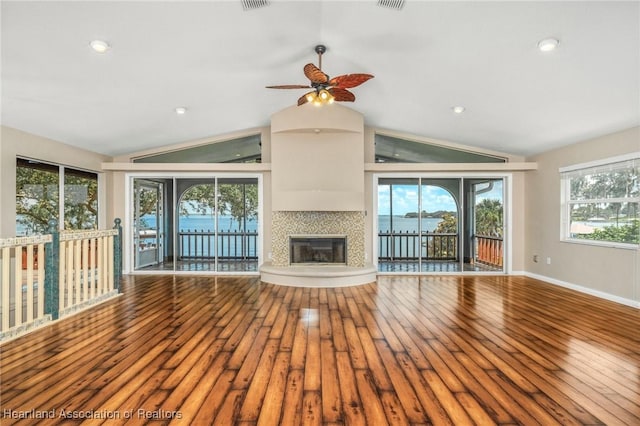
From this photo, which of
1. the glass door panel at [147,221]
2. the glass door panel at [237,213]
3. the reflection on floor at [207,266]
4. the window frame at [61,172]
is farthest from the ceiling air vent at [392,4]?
the glass door panel at [147,221]

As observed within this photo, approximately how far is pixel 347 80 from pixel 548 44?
1983 millimetres

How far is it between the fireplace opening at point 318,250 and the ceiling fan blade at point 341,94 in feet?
9.64

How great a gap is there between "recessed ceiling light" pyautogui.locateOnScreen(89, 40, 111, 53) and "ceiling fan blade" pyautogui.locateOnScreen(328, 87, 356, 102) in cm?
236

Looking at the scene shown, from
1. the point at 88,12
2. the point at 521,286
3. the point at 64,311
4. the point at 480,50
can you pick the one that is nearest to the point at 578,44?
the point at 480,50

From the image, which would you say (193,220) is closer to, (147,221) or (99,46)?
(147,221)

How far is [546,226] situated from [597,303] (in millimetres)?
1854

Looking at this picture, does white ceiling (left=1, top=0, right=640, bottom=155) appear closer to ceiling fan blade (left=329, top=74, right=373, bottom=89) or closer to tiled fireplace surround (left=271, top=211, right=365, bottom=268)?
ceiling fan blade (left=329, top=74, right=373, bottom=89)

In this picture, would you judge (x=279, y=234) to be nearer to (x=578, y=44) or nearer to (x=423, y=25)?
(x=423, y=25)

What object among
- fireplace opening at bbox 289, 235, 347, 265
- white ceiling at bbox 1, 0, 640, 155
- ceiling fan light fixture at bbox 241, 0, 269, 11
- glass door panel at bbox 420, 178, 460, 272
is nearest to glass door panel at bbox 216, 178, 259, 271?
fireplace opening at bbox 289, 235, 347, 265

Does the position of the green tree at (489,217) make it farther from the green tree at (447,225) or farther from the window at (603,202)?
the window at (603,202)

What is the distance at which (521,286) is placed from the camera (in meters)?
5.55

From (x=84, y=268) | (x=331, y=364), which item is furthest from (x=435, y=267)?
(x=84, y=268)

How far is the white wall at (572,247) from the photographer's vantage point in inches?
→ 174

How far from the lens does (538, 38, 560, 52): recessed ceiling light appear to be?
3.00 m
